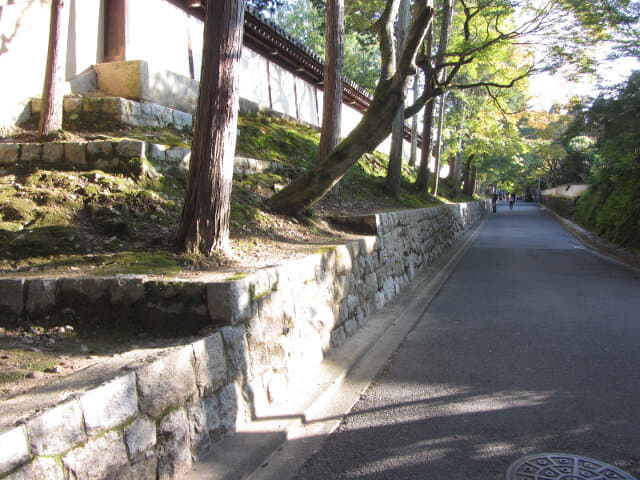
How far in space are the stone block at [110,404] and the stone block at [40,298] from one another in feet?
5.61

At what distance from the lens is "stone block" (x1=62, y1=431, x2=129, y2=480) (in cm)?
229

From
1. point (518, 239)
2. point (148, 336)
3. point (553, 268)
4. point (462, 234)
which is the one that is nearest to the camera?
point (148, 336)

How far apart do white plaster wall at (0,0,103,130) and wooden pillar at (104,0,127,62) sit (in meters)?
0.37

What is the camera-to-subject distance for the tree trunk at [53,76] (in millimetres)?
7086

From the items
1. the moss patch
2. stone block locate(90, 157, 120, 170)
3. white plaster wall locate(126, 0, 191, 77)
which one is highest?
white plaster wall locate(126, 0, 191, 77)

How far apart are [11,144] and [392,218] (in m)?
6.62

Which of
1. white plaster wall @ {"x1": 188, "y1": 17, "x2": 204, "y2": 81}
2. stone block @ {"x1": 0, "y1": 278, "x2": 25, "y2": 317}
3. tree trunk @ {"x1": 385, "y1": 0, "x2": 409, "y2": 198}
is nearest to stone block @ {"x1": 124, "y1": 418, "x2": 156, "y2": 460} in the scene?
stone block @ {"x1": 0, "y1": 278, "x2": 25, "y2": 317}

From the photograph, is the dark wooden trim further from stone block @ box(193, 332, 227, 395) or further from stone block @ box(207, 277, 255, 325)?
stone block @ box(193, 332, 227, 395)

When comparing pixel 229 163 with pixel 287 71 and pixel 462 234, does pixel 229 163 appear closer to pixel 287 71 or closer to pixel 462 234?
pixel 287 71

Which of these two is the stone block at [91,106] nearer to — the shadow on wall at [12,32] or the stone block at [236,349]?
the shadow on wall at [12,32]

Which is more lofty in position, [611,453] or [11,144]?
[11,144]

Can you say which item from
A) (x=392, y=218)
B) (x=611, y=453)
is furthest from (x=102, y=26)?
(x=611, y=453)

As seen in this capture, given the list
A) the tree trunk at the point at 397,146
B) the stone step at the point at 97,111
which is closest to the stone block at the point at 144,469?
the stone step at the point at 97,111

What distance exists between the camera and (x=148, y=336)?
365 centimetres
